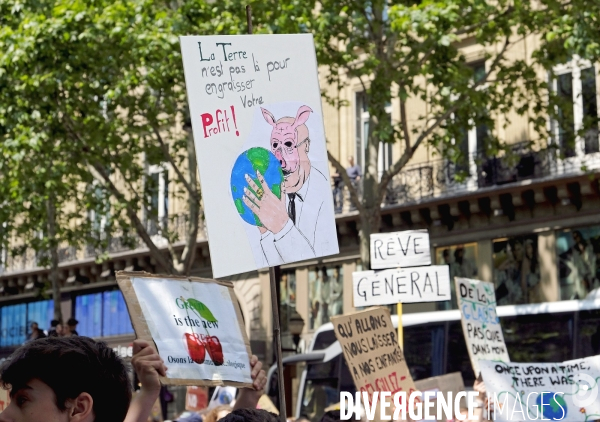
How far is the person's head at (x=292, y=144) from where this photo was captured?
198 inches

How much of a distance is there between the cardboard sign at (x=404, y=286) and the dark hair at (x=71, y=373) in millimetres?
5575

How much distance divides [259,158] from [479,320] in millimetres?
4211

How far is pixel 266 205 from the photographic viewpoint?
16.4 ft

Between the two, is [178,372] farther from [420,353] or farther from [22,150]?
[22,150]

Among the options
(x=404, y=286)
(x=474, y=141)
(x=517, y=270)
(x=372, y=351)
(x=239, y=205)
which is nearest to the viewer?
(x=239, y=205)

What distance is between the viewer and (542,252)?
23.0 m

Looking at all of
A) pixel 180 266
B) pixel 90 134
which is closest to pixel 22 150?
pixel 90 134

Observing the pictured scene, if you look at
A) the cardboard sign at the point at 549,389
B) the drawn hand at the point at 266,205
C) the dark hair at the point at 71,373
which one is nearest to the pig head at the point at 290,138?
the drawn hand at the point at 266,205

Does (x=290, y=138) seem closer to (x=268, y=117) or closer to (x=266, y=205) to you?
(x=268, y=117)

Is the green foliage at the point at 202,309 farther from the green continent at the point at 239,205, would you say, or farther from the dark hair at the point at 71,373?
the dark hair at the point at 71,373

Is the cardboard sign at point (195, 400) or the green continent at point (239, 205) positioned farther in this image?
the cardboard sign at point (195, 400)

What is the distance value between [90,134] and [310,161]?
45.9 ft

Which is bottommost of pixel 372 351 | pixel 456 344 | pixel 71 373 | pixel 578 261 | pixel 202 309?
pixel 456 344

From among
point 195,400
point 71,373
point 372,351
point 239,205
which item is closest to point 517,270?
point 195,400
